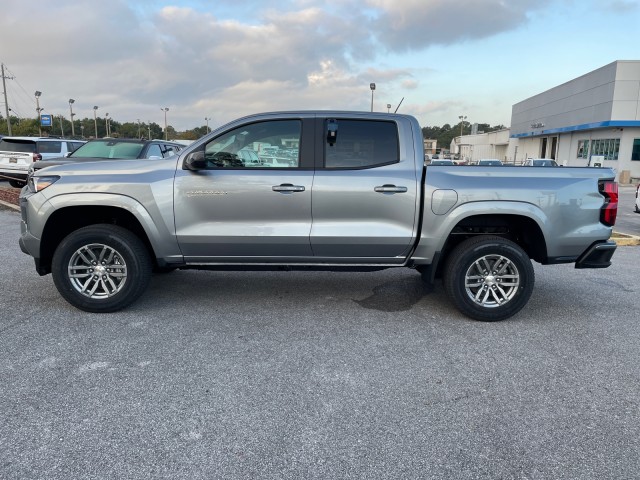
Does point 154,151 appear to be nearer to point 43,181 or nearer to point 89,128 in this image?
point 43,181

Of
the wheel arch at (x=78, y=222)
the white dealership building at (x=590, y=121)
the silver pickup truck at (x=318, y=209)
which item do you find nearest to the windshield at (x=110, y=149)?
the wheel arch at (x=78, y=222)

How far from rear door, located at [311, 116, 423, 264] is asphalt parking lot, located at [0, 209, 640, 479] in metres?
0.74

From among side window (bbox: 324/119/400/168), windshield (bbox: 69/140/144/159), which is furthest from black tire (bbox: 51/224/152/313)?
windshield (bbox: 69/140/144/159)

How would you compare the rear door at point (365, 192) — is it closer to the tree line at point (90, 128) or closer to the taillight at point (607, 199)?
the taillight at point (607, 199)

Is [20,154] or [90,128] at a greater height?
[90,128]

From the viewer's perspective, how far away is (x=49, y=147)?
51.0 feet

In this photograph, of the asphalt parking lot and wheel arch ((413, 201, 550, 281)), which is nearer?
the asphalt parking lot

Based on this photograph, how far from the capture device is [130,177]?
4617 millimetres

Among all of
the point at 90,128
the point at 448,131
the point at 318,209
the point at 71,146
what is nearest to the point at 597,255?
the point at 318,209

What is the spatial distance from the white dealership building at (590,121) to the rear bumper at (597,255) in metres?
29.1

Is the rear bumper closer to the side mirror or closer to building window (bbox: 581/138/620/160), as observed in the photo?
the side mirror

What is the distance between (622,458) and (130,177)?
14.5ft

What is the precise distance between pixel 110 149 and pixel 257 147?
806 centimetres

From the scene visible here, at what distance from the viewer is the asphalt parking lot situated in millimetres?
2607
